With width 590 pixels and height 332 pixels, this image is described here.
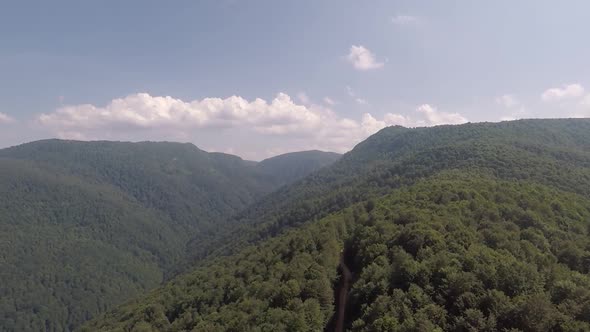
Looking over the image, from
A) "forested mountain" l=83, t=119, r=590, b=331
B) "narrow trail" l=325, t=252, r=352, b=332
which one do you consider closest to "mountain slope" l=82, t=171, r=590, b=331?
"forested mountain" l=83, t=119, r=590, b=331

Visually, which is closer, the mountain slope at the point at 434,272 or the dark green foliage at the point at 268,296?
the mountain slope at the point at 434,272

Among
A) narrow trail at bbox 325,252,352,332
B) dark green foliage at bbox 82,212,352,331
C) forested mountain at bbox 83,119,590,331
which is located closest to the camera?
forested mountain at bbox 83,119,590,331

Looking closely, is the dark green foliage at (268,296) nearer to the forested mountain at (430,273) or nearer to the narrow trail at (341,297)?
the forested mountain at (430,273)

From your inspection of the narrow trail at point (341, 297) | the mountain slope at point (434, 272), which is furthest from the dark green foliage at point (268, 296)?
the narrow trail at point (341, 297)

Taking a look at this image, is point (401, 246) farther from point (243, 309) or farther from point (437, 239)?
point (243, 309)

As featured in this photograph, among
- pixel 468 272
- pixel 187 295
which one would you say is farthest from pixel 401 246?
pixel 187 295

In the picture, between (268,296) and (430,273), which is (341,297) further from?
(430,273)

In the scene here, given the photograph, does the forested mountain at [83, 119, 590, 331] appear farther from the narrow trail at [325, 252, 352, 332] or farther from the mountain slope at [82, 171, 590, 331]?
the narrow trail at [325, 252, 352, 332]
